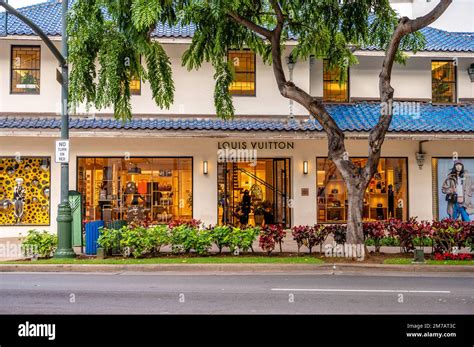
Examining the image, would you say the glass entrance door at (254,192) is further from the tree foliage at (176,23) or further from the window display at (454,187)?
the tree foliage at (176,23)

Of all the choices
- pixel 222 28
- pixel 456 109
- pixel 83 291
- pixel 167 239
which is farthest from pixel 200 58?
pixel 456 109

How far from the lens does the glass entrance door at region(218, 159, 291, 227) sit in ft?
71.9

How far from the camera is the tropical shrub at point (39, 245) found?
1575 cm

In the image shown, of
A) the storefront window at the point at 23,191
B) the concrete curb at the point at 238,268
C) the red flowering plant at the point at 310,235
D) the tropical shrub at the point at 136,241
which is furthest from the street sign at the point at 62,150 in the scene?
the red flowering plant at the point at 310,235

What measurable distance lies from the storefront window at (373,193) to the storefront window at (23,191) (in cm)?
1058

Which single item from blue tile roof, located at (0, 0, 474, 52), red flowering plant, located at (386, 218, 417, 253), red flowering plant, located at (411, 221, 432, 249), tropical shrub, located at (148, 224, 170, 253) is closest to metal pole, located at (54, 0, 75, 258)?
tropical shrub, located at (148, 224, 170, 253)

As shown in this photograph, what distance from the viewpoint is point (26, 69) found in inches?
829

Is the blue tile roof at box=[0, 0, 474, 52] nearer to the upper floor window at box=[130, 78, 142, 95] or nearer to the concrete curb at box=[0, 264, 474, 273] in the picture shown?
the upper floor window at box=[130, 78, 142, 95]

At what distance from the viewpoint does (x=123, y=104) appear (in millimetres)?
14281

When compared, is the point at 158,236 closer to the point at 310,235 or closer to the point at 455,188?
the point at 310,235

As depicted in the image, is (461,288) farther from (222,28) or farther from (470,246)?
(222,28)

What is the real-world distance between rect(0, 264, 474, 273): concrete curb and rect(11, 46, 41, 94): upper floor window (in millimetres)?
8952

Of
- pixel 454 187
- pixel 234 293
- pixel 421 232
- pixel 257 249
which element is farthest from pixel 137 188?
pixel 454 187

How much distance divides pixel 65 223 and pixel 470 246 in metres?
11.3
